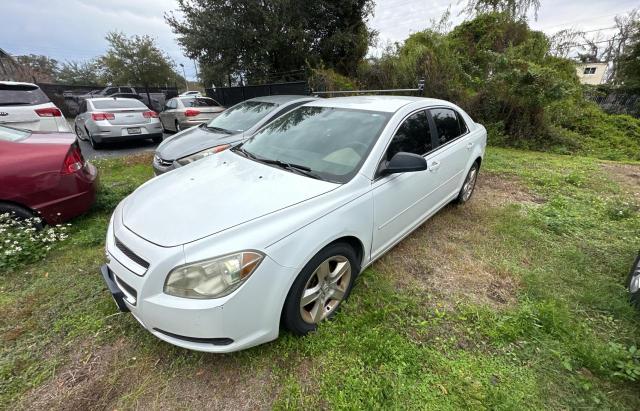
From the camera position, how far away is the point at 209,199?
6.31 ft

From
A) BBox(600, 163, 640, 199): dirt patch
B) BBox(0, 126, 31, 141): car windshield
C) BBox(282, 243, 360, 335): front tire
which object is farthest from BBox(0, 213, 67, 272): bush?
BBox(600, 163, 640, 199): dirt patch

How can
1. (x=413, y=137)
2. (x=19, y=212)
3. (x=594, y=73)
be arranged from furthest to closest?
(x=594, y=73)
(x=19, y=212)
(x=413, y=137)

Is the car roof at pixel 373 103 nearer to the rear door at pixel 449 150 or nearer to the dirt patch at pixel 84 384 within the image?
the rear door at pixel 449 150

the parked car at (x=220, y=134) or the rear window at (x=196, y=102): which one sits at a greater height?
the rear window at (x=196, y=102)

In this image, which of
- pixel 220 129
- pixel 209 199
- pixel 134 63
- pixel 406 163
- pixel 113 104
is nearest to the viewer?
pixel 209 199

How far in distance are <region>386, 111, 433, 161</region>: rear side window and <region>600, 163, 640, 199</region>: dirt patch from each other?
438cm

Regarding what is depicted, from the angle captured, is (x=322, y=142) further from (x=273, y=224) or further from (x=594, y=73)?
(x=594, y=73)

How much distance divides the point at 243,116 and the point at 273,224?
419 cm

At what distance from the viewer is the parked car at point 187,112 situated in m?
8.66

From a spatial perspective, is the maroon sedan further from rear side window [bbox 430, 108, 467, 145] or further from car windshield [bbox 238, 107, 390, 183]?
rear side window [bbox 430, 108, 467, 145]

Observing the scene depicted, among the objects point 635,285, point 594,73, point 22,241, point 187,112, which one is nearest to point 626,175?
point 635,285

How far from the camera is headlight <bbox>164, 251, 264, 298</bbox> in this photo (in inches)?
60.4

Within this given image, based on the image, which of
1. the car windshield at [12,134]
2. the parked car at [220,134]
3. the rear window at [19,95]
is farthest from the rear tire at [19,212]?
the rear window at [19,95]

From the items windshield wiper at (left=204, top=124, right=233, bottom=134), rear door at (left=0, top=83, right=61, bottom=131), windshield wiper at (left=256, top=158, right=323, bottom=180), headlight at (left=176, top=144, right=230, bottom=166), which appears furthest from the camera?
rear door at (left=0, top=83, right=61, bottom=131)
